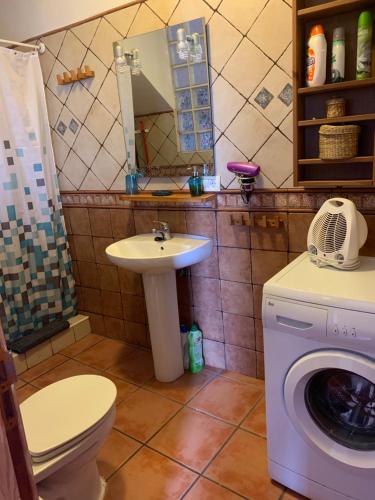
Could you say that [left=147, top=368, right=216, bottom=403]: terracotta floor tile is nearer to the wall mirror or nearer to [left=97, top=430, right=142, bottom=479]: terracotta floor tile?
[left=97, top=430, right=142, bottom=479]: terracotta floor tile

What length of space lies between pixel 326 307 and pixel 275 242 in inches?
27.8

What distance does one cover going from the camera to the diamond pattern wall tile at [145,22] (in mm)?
1929

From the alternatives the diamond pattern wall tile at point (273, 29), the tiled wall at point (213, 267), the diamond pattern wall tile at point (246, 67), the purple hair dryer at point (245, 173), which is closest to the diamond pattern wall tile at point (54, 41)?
the tiled wall at point (213, 267)

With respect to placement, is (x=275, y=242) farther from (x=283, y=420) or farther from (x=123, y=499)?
(x=123, y=499)

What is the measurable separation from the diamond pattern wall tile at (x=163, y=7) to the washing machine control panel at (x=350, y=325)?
1626 millimetres

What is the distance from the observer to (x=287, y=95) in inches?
65.5

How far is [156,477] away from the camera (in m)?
1.60

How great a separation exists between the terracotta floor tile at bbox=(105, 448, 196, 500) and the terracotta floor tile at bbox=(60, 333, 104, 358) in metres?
1.08

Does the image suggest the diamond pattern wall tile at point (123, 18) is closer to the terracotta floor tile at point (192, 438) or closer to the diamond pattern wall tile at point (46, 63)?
the diamond pattern wall tile at point (46, 63)

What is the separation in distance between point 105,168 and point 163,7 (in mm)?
946

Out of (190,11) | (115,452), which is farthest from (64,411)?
(190,11)

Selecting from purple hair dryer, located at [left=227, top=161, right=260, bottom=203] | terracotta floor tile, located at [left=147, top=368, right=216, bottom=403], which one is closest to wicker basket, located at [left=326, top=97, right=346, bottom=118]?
purple hair dryer, located at [left=227, top=161, right=260, bottom=203]

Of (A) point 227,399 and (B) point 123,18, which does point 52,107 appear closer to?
(B) point 123,18

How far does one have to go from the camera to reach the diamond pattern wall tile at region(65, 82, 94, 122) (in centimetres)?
232
